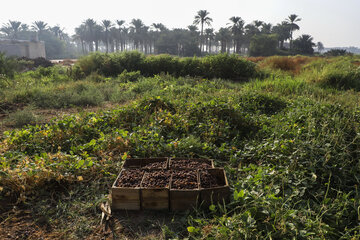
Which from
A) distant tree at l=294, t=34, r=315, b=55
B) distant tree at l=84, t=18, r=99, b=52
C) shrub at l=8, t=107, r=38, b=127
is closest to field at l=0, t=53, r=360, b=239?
shrub at l=8, t=107, r=38, b=127

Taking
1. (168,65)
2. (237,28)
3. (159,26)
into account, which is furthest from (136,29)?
(168,65)

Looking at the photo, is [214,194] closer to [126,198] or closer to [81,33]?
[126,198]

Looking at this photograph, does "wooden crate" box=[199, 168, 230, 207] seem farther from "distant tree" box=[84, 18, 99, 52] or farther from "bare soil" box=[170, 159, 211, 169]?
"distant tree" box=[84, 18, 99, 52]

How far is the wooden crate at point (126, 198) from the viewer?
2.29m

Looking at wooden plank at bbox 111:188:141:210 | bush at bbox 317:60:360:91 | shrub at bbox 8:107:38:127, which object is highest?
bush at bbox 317:60:360:91

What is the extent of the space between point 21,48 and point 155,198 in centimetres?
4507

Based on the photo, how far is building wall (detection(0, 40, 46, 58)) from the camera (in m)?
36.2

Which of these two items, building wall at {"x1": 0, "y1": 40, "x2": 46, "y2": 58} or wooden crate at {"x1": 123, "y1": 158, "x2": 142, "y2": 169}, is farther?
building wall at {"x1": 0, "y1": 40, "x2": 46, "y2": 58}

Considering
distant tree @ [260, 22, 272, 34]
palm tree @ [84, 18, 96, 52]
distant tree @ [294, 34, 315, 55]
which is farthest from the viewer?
Answer: palm tree @ [84, 18, 96, 52]

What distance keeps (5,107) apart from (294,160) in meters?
6.58

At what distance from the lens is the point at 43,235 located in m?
2.06

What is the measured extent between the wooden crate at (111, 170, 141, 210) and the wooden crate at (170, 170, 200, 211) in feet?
1.07

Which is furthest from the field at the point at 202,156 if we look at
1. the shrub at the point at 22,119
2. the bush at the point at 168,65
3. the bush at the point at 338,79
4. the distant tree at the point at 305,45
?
the distant tree at the point at 305,45

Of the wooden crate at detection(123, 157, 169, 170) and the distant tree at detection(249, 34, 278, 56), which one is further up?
the distant tree at detection(249, 34, 278, 56)
